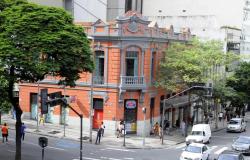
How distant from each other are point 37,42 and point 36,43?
98 mm

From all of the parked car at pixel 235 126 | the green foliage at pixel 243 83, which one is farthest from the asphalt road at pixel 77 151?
the green foliage at pixel 243 83

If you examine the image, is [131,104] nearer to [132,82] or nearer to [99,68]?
[132,82]

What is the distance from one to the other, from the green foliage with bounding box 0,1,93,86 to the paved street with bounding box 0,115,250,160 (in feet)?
25.8

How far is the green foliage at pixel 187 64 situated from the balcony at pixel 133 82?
230 cm

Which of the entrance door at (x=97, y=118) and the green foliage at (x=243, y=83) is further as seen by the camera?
the green foliage at (x=243, y=83)

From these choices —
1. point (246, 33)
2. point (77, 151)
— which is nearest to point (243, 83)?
point (246, 33)

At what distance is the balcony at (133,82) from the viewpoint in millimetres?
49781

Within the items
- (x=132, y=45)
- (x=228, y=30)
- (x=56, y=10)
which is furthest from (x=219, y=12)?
(x=56, y=10)

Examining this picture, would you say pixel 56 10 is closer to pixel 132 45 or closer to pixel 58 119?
pixel 132 45

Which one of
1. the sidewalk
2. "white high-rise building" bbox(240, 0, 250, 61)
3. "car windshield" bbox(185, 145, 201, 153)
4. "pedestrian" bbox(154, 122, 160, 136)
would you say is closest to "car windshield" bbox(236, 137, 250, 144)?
the sidewalk

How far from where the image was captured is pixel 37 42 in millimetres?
30859

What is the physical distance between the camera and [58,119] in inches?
2127

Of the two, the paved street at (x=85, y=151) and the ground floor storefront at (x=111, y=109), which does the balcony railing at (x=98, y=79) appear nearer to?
the ground floor storefront at (x=111, y=109)

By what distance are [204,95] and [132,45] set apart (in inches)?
395
